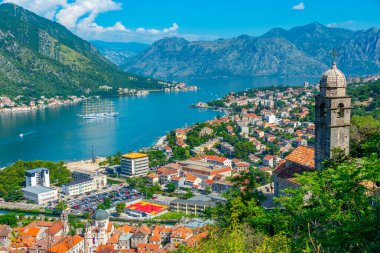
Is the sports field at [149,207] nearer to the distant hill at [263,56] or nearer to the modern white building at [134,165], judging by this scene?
the modern white building at [134,165]

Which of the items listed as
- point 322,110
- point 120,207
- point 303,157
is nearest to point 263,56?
point 120,207

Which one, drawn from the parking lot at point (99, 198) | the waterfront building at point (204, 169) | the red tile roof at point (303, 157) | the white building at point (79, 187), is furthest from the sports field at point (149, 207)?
the red tile roof at point (303, 157)

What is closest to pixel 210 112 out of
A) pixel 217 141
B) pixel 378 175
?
pixel 217 141

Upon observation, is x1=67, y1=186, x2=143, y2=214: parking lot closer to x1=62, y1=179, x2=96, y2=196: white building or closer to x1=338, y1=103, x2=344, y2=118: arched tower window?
x1=62, y1=179, x2=96, y2=196: white building

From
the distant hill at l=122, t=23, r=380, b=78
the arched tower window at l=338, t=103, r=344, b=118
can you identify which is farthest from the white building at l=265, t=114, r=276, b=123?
the distant hill at l=122, t=23, r=380, b=78

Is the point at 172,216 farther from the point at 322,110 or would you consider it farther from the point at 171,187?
the point at 322,110

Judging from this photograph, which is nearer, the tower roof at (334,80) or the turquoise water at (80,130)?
the tower roof at (334,80)

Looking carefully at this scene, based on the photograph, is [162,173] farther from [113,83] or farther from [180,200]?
[113,83]
